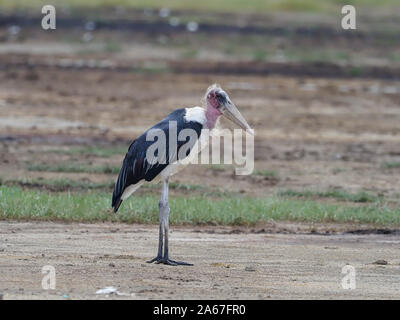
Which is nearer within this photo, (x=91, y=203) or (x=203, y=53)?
(x=91, y=203)

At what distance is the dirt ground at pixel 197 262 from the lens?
279 inches

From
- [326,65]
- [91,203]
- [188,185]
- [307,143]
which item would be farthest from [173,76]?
[91,203]

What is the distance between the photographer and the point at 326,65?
974 inches

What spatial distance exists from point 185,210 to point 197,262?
1944 millimetres

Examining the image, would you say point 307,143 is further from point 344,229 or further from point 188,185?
point 344,229

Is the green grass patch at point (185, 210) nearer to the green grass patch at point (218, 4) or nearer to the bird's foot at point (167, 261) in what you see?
the bird's foot at point (167, 261)

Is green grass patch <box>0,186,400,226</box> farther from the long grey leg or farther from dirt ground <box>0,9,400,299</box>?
the long grey leg

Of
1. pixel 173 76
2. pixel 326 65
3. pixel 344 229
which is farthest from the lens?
pixel 326 65

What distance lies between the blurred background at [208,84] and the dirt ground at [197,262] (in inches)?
61.4

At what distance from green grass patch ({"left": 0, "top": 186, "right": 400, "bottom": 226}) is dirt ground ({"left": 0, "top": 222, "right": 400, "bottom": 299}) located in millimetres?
185

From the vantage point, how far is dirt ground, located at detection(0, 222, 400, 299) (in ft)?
23.2

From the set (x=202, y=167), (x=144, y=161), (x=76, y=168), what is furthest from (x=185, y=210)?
(x=202, y=167)

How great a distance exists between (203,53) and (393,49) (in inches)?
210

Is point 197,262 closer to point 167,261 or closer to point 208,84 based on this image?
point 167,261
